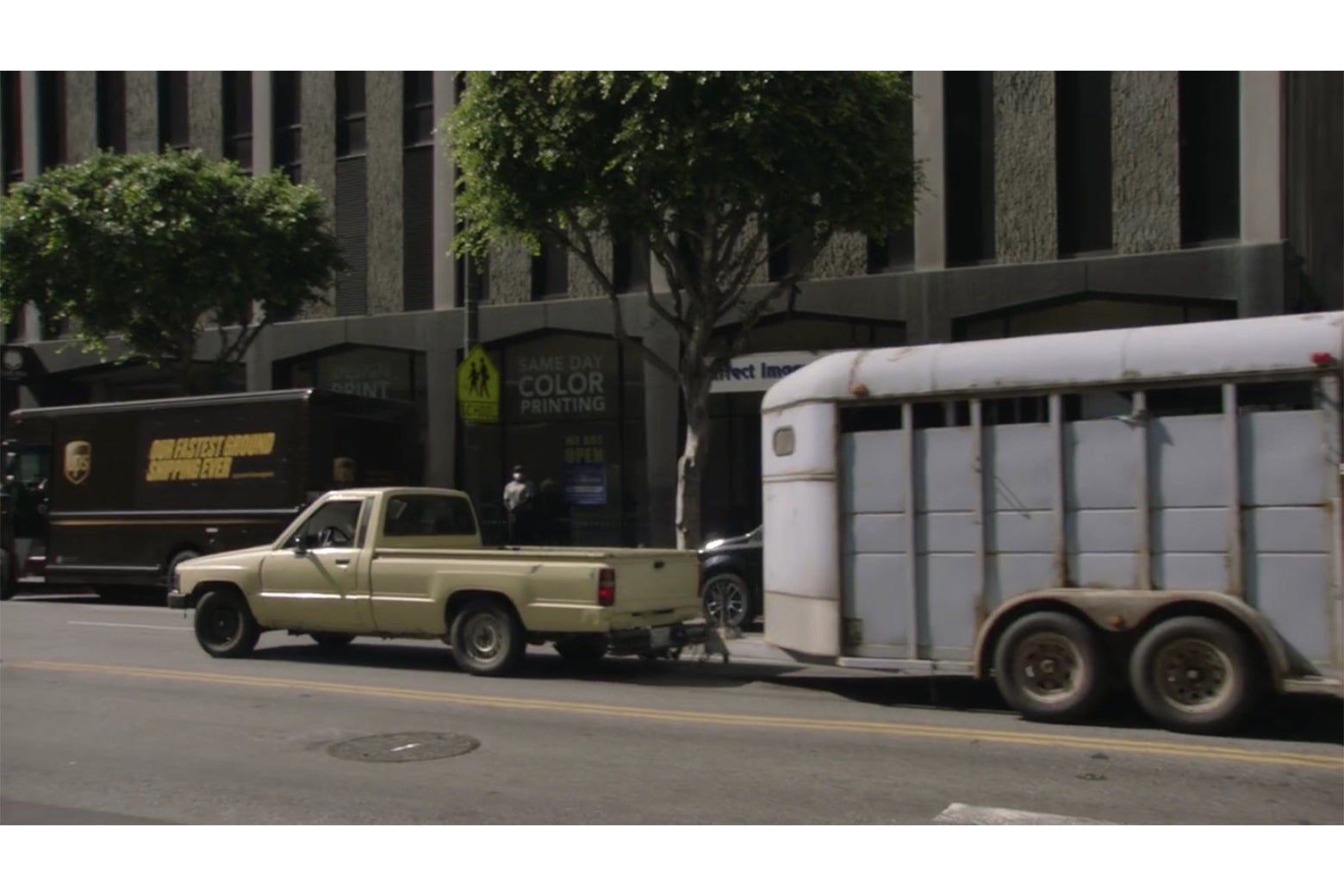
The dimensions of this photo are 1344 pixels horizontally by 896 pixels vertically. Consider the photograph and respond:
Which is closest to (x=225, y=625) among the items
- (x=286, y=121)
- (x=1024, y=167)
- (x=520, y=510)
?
(x=520, y=510)

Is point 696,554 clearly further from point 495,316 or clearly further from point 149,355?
point 149,355

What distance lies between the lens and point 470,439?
2408 cm

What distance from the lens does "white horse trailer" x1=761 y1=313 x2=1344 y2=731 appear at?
857 cm

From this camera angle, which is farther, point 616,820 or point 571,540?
point 571,540

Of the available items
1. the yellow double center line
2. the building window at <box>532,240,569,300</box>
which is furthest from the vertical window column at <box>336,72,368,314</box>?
the yellow double center line

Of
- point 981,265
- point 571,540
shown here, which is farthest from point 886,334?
point 571,540

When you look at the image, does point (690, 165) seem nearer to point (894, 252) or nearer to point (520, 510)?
point (894, 252)

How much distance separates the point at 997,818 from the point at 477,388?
37.3 ft

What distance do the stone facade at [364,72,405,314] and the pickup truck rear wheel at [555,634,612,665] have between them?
1317 cm

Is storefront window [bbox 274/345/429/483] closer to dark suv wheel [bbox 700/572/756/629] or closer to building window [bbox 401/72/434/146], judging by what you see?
building window [bbox 401/72/434/146]

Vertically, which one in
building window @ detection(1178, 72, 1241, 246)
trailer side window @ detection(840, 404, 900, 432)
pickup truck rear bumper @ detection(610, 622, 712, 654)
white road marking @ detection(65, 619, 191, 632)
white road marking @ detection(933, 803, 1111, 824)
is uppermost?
building window @ detection(1178, 72, 1241, 246)

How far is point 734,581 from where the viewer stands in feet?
52.4

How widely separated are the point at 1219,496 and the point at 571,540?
15285 millimetres

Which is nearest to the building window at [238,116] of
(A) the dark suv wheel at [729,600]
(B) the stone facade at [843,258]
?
(B) the stone facade at [843,258]
